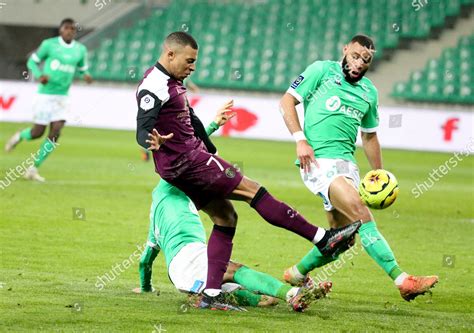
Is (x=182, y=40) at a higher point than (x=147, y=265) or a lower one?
higher

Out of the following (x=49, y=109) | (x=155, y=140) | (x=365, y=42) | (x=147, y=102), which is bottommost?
(x=49, y=109)

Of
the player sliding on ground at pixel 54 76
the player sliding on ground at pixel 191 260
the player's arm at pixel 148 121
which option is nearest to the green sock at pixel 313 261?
the player sliding on ground at pixel 191 260

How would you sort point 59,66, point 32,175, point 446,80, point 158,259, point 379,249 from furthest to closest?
point 446,80
point 59,66
point 32,175
point 158,259
point 379,249

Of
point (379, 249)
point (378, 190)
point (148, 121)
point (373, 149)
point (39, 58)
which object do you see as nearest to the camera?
point (148, 121)

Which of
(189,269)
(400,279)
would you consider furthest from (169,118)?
(400,279)

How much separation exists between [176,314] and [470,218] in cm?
815

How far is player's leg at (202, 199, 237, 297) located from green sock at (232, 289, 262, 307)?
0.94ft

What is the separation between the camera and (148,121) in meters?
6.80

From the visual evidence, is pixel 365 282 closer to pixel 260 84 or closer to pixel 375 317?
pixel 375 317

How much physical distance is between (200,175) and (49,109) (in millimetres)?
9422

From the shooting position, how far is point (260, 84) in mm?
29719

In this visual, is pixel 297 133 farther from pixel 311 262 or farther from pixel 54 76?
pixel 54 76

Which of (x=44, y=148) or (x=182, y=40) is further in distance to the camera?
(x=44, y=148)

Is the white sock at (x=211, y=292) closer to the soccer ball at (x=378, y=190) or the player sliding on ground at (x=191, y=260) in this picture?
the player sliding on ground at (x=191, y=260)
